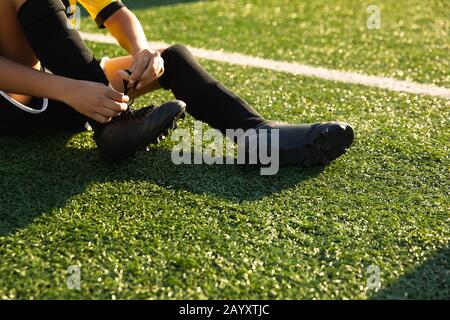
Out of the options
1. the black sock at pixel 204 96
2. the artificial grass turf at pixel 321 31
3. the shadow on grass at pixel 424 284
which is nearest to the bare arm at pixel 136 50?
the black sock at pixel 204 96

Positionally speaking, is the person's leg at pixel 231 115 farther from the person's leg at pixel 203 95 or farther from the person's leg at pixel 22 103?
the person's leg at pixel 22 103

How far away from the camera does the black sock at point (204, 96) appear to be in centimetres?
196

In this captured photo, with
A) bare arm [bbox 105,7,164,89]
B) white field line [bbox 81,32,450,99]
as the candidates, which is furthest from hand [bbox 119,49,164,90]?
white field line [bbox 81,32,450,99]

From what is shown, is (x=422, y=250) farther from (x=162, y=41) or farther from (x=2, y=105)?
(x=162, y=41)

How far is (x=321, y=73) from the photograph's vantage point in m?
2.84

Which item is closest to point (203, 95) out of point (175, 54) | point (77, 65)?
point (175, 54)

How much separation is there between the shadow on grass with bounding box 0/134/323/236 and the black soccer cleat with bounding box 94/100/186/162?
Answer: 71mm

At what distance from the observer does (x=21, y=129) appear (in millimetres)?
1968

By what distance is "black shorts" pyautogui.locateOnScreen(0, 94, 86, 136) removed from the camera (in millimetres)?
1884

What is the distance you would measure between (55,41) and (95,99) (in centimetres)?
19

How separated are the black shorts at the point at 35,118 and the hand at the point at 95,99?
7.1 inches
